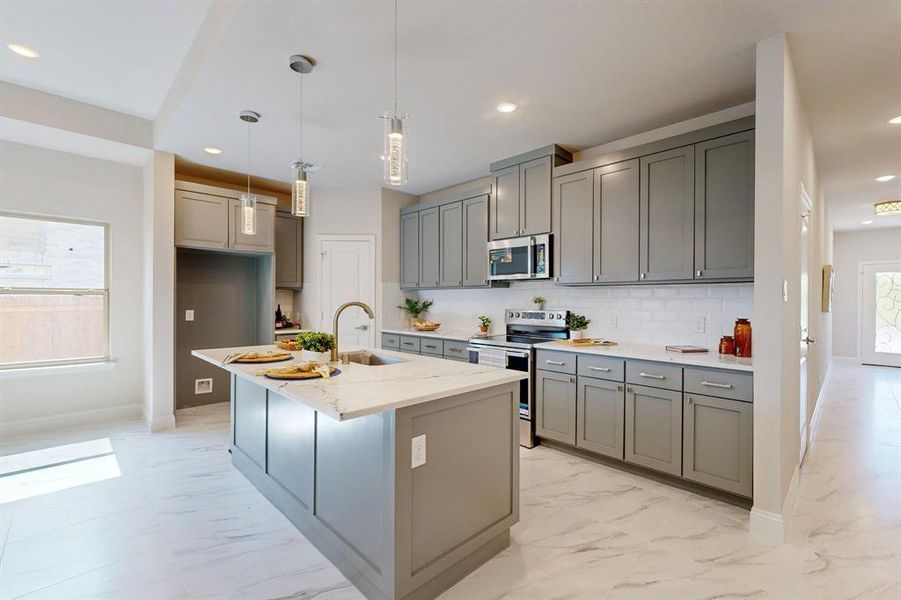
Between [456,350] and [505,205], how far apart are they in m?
1.53

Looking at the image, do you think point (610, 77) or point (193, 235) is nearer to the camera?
point (610, 77)

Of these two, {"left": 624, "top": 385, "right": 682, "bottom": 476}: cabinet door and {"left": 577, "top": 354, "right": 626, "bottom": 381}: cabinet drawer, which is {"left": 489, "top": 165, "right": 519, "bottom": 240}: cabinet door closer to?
{"left": 577, "top": 354, "right": 626, "bottom": 381}: cabinet drawer

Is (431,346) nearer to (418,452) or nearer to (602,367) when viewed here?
(602,367)

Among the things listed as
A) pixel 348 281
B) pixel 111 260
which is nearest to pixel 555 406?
pixel 348 281

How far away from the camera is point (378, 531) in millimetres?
1794

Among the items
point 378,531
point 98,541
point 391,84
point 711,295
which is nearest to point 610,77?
point 391,84

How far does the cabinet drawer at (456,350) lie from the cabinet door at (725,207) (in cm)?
213

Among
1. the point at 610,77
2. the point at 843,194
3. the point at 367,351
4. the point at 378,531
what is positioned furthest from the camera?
the point at 843,194

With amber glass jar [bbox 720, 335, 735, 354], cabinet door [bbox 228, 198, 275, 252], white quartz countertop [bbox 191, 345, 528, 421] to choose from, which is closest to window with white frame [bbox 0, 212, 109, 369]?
cabinet door [bbox 228, 198, 275, 252]

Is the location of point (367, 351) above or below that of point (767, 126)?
below

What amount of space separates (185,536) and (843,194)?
25.7 feet

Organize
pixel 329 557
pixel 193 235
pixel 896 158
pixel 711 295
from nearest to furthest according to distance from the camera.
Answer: pixel 329 557 → pixel 711 295 → pixel 896 158 → pixel 193 235

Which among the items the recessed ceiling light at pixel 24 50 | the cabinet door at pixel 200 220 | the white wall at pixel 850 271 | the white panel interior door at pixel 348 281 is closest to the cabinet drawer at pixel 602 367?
the white panel interior door at pixel 348 281

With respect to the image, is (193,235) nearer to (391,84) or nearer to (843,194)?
(391,84)
